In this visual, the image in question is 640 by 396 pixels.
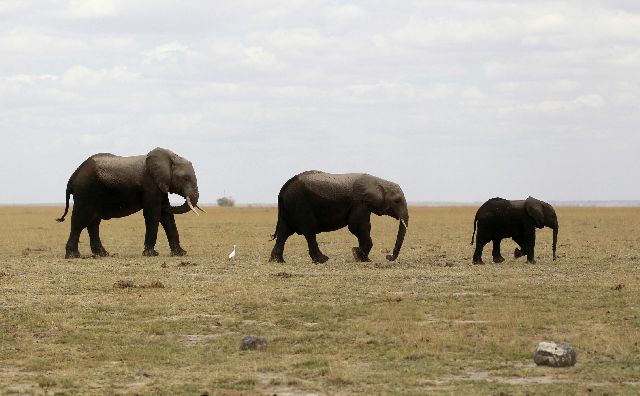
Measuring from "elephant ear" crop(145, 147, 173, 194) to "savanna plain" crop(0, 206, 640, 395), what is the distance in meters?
3.38

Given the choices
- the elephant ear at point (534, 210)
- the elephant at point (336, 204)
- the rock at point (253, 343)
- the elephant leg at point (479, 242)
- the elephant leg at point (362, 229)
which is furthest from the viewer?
the elephant at point (336, 204)

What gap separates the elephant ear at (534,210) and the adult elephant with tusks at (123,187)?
1027cm

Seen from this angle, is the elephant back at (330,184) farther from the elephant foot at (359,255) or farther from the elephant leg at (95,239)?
the elephant leg at (95,239)

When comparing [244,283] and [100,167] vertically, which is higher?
[100,167]

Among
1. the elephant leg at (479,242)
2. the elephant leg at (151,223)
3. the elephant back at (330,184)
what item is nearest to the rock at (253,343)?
the elephant back at (330,184)

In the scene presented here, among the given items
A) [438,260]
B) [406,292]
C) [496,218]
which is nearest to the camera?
[406,292]

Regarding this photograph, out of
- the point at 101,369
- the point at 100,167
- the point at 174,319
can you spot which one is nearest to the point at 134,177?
the point at 100,167

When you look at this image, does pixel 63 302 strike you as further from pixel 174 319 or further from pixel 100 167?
pixel 100 167

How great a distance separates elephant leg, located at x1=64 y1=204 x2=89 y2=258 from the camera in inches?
1313

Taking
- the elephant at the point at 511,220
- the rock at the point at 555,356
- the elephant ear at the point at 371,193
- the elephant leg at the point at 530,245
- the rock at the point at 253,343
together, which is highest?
the elephant ear at the point at 371,193

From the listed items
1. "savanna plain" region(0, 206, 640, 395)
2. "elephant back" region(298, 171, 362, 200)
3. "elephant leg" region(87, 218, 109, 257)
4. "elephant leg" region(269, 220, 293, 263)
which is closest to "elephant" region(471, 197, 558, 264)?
"savanna plain" region(0, 206, 640, 395)

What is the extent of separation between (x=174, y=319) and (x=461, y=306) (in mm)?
5192

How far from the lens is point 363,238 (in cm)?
3064

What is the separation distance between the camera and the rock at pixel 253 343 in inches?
653
